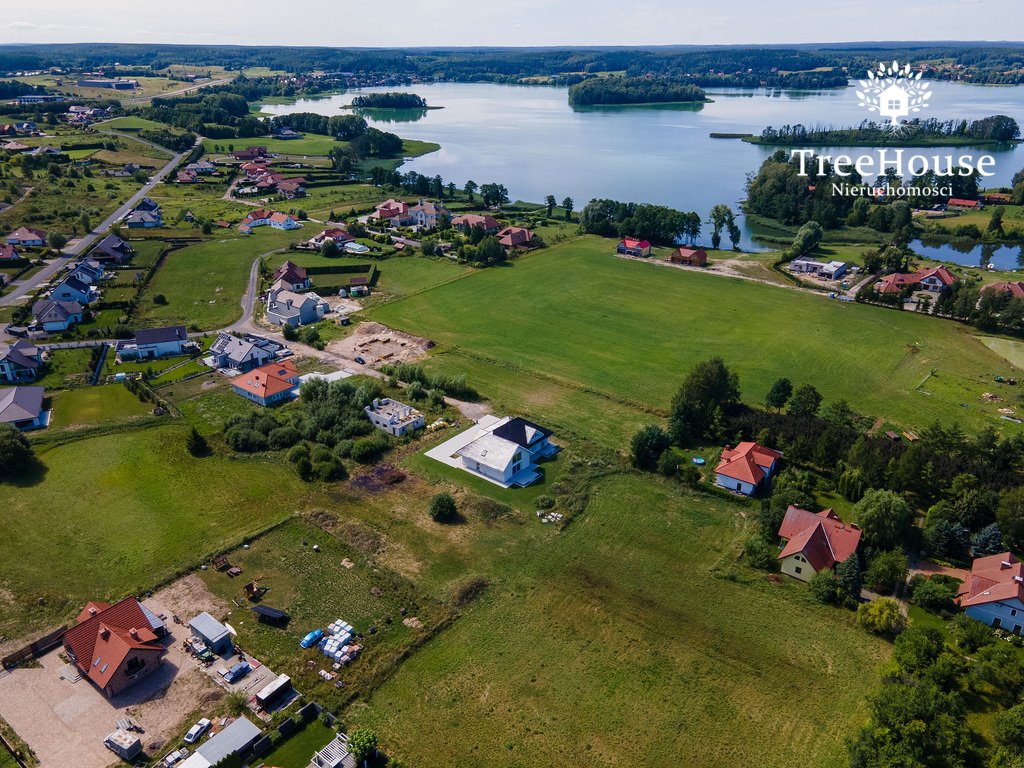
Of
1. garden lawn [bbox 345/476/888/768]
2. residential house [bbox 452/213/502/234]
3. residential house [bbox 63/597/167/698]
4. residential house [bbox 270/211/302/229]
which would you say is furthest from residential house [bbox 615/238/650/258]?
residential house [bbox 63/597/167/698]

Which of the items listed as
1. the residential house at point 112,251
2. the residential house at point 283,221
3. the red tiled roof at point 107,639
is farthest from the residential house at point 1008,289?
the residential house at point 112,251

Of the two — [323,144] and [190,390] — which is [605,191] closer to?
[323,144]

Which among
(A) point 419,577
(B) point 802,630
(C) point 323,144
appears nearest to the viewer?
(B) point 802,630

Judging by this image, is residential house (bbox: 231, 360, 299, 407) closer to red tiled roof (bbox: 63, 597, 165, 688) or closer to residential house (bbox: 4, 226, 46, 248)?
red tiled roof (bbox: 63, 597, 165, 688)

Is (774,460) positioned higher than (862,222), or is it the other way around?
(862,222)

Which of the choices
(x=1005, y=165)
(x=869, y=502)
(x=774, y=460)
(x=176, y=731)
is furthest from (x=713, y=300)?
(x=1005, y=165)
